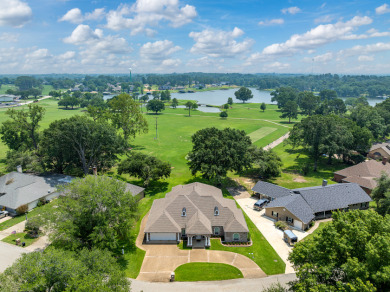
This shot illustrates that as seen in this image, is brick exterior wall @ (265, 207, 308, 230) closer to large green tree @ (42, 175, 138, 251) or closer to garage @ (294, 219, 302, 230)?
garage @ (294, 219, 302, 230)

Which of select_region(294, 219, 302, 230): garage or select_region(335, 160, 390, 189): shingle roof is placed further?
select_region(335, 160, 390, 189): shingle roof

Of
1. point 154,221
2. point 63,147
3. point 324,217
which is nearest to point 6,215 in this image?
point 63,147

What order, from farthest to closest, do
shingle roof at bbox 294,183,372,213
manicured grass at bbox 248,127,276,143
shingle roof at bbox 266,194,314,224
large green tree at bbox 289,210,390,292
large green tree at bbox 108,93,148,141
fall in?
manicured grass at bbox 248,127,276,143 < large green tree at bbox 108,93,148,141 < shingle roof at bbox 294,183,372,213 < shingle roof at bbox 266,194,314,224 < large green tree at bbox 289,210,390,292

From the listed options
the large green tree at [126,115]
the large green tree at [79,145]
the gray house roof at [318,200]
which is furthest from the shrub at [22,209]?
the gray house roof at [318,200]

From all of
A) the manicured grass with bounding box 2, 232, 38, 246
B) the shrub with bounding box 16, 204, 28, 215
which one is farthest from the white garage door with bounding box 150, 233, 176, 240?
the shrub with bounding box 16, 204, 28, 215

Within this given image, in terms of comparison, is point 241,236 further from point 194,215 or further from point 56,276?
point 56,276

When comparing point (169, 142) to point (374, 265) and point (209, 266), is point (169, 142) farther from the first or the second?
point (374, 265)

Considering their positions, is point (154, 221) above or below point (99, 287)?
below
